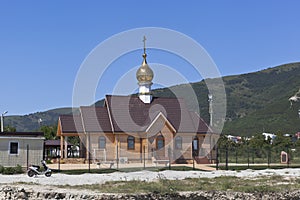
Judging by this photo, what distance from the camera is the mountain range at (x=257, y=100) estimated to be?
102456 millimetres

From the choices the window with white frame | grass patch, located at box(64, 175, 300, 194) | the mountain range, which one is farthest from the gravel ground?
the mountain range

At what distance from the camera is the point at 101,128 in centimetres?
4378

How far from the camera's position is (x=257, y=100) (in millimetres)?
153375

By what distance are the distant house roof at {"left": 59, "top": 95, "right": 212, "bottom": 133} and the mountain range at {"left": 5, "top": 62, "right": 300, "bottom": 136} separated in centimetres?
417

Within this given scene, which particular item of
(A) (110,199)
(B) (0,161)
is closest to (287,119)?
(B) (0,161)

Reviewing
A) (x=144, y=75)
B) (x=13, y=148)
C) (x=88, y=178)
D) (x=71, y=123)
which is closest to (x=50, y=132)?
(x=144, y=75)

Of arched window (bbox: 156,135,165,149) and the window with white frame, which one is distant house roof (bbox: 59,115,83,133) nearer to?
arched window (bbox: 156,135,165,149)

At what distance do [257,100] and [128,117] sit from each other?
371ft

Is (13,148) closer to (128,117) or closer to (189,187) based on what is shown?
(128,117)

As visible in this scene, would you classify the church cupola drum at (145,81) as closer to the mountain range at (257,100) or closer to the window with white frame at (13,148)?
the mountain range at (257,100)

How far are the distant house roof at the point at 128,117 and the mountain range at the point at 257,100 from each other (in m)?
4.17

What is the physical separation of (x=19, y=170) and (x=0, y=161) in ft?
8.62

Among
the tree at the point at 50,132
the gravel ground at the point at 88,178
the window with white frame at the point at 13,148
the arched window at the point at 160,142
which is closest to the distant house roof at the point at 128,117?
the arched window at the point at 160,142

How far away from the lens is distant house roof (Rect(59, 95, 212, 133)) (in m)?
43.9
